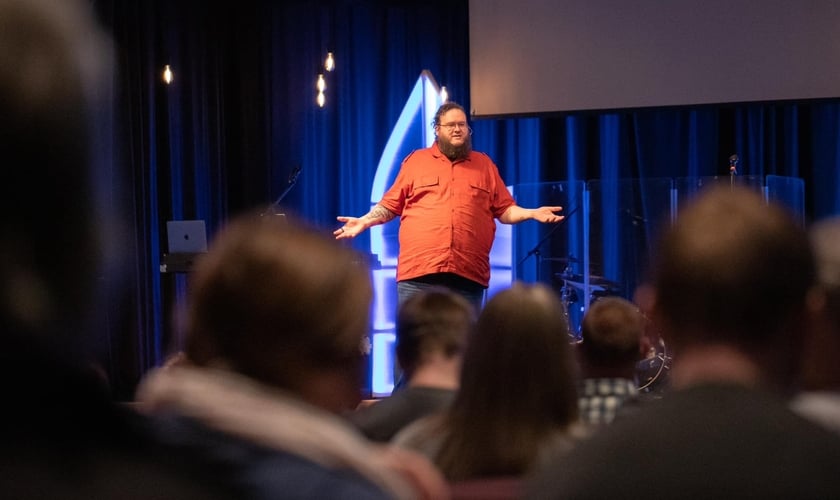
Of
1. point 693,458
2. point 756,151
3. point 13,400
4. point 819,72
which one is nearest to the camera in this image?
point 13,400

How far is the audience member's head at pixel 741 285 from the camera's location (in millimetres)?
875

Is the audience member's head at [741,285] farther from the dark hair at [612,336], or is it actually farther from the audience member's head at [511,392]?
the dark hair at [612,336]

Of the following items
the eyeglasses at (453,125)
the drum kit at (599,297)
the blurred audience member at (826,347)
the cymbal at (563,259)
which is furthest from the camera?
the cymbal at (563,259)

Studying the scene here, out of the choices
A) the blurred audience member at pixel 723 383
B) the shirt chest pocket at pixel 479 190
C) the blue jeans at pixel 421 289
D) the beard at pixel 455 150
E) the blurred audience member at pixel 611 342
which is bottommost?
the blue jeans at pixel 421 289

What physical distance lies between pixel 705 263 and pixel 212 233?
217 inches

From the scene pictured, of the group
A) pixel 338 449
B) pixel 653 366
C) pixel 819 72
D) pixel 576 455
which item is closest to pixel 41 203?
pixel 338 449


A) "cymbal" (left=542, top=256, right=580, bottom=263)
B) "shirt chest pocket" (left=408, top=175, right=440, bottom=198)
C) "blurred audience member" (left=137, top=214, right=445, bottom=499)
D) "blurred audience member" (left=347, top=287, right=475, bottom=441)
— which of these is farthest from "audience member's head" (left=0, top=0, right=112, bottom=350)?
"cymbal" (left=542, top=256, right=580, bottom=263)

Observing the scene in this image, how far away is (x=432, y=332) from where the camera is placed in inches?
74.2

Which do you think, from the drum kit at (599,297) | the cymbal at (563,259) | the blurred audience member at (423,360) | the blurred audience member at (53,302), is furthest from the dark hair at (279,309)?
the cymbal at (563,259)

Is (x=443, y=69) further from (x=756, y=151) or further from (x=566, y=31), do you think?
(x=756, y=151)

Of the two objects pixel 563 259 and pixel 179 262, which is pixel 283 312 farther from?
pixel 563 259

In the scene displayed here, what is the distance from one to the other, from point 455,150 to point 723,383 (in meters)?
3.60

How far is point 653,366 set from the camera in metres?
4.93

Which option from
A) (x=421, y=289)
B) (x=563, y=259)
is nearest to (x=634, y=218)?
(x=563, y=259)
